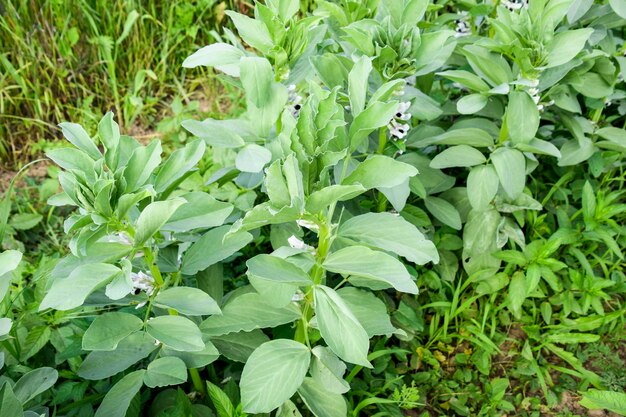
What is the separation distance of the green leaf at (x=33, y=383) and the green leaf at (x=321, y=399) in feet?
2.16

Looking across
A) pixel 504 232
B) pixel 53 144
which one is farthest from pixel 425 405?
pixel 53 144

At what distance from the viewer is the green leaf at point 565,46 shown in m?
1.83

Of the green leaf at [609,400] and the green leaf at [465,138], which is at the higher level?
the green leaf at [465,138]

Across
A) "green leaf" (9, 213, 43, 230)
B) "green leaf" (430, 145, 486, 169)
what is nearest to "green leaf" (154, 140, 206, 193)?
"green leaf" (430, 145, 486, 169)

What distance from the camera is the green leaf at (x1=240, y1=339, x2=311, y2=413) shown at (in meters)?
1.38

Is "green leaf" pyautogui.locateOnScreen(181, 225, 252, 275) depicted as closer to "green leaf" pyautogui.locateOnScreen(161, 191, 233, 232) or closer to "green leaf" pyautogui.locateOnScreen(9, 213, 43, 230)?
"green leaf" pyautogui.locateOnScreen(161, 191, 233, 232)

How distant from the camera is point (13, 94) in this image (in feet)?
11.0

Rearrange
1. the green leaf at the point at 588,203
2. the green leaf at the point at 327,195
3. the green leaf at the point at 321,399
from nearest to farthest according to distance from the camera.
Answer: the green leaf at the point at 327,195
the green leaf at the point at 321,399
the green leaf at the point at 588,203

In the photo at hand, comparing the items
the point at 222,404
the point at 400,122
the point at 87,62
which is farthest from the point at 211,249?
the point at 87,62

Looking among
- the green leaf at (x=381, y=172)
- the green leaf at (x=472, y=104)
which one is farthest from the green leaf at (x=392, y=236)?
the green leaf at (x=472, y=104)

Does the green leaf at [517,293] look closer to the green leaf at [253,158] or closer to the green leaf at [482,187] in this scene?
the green leaf at [482,187]

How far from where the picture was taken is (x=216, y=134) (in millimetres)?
1809

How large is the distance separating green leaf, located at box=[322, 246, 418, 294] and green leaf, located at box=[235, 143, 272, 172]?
42cm

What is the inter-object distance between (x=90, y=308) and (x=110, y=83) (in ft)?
6.48
